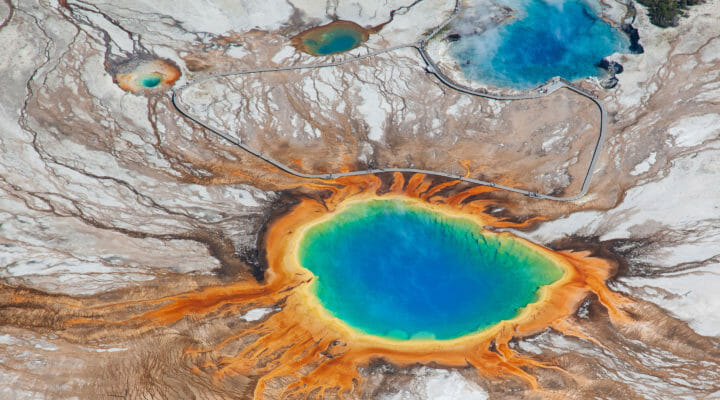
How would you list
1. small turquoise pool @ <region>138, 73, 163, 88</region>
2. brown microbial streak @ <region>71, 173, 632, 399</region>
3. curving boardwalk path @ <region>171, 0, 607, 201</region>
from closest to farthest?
brown microbial streak @ <region>71, 173, 632, 399</region>
curving boardwalk path @ <region>171, 0, 607, 201</region>
small turquoise pool @ <region>138, 73, 163, 88</region>

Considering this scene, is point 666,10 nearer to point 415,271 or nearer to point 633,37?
point 633,37

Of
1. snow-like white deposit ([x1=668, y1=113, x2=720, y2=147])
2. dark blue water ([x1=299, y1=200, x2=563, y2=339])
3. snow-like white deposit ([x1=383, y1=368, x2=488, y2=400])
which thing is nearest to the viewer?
snow-like white deposit ([x1=383, y1=368, x2=488, y2=400])

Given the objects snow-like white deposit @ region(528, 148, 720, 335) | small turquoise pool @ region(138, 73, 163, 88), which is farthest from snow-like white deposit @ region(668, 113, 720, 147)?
small turquoise pool @ region(138, 73, 163, 88)

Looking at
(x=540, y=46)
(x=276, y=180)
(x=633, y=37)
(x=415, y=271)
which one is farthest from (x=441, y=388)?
(x=633, y=37)

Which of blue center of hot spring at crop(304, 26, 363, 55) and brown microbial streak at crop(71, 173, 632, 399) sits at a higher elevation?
blue center of hot spring at crop(304, 26, 363, 55)

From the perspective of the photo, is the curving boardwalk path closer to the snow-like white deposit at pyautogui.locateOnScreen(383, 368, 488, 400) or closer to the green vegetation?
the green vegetation

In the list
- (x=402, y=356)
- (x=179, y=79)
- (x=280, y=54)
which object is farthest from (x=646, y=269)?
(x=179, y=79)

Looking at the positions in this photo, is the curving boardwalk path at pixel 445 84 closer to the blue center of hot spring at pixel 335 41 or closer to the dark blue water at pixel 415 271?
the blue center of hot spring at pixel 335 41

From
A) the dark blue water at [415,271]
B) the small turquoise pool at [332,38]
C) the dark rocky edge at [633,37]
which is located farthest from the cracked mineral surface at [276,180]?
the dark blue water at [415,271]
